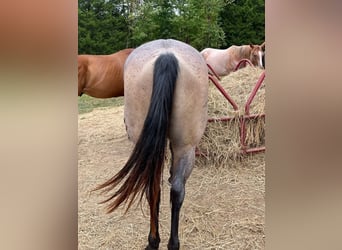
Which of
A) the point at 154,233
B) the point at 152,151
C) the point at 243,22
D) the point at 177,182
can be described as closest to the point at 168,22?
the point at 243,22

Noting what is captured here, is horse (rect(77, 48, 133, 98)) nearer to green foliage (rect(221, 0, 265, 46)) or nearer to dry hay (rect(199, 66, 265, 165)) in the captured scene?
green foliage (rect(221, 0, 265, 46))

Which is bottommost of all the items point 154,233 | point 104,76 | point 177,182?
point 154,233

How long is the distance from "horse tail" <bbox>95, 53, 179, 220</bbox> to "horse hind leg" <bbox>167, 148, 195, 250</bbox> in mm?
61

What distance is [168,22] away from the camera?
0.54m

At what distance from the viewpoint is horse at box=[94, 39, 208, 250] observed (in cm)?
61

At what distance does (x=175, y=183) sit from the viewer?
761mm

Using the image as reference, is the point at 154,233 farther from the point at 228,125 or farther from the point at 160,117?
the point at 228,125

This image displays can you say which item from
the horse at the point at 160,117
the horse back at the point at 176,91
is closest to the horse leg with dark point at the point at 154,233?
the horse at the point at 160,117

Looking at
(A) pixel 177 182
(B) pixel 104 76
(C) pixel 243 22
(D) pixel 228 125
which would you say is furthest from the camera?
(D) pixel 228 125

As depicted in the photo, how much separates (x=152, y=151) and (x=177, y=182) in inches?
6.8

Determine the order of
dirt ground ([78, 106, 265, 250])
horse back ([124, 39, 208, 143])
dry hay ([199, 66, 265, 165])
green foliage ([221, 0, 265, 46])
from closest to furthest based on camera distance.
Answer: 1. green foliage ([221, 0, 265, 46])
2. dirt ground ([78, 106, 265, 250])
3. horse back ([124, 39, 208, 143])
4. dry hay ([199, 66, 265, 165])

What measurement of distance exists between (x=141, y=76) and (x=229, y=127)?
1.95 feet

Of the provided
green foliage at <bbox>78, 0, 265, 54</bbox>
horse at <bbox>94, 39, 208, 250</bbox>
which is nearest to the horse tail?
horse at <bbox>94, 39, 208, 250</bbox>
